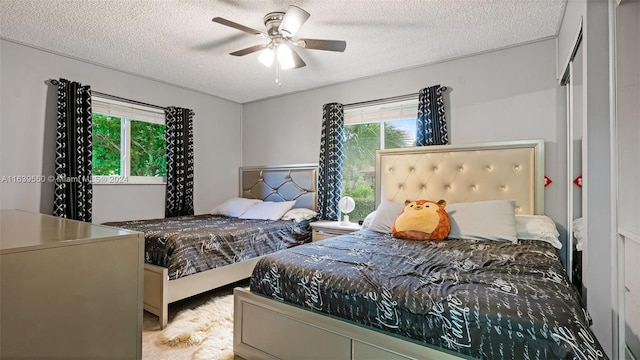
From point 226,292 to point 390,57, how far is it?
2.83 metres

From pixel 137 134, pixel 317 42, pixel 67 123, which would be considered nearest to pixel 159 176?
pixel 137 134

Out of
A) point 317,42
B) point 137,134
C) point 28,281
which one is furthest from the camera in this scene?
point 137,134

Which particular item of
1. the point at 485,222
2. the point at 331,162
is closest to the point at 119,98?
the point at 331,162

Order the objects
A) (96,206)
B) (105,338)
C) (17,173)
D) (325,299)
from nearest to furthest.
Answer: (105,338) → (325,299) → (17,173) → (96,206)

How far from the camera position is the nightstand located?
3211mm

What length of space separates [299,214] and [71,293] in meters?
2.75

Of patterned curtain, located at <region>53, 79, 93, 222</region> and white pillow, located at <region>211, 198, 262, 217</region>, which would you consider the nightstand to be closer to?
white pillow, located at <region>211, 198, 262, 217</region>

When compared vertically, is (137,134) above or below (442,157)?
above

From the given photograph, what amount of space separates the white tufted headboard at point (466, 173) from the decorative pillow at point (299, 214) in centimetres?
86

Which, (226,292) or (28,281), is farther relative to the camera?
(226,292)

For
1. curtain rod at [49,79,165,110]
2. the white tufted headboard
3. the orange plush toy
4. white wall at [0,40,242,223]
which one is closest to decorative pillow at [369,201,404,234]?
the orange plush toy

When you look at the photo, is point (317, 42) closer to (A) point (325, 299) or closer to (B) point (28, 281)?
(A) point (325, 299)

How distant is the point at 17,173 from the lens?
108 inches

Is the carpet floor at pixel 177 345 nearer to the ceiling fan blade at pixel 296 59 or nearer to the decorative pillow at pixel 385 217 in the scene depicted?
the decorative pillow at pixel 385 217
